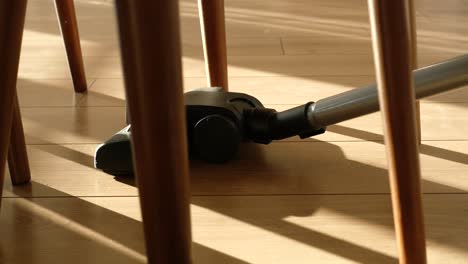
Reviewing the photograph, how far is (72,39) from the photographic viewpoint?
1.35 m

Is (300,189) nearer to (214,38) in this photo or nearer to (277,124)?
(277,124)

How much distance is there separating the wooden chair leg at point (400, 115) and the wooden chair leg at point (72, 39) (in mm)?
871

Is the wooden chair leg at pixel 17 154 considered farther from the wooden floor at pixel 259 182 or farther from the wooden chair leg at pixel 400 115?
the wooden chair leg at pixel 400 115

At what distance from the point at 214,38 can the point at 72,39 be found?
379mm

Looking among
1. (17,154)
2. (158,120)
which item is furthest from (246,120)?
(158,120)

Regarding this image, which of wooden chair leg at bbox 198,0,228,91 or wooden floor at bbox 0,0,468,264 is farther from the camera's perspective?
wooden chair leg at bbox 198,0,228,91

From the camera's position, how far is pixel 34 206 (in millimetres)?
899

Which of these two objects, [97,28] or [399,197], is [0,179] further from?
[97,28]

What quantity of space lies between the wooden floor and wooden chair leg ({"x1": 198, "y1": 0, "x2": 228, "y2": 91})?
15cm

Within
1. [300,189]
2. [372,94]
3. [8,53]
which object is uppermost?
[8,53]

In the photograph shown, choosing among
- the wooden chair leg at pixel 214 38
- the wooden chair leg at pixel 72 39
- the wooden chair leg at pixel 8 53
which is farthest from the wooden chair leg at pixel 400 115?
the wooden chair leg at pixel 72 39

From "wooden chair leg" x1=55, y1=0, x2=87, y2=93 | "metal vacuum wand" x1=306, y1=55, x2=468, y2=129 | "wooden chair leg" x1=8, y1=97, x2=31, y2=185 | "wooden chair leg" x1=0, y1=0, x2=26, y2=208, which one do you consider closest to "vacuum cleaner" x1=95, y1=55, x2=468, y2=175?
"metal vacuum wand" x1=306, y1=55, x2=468, y2=129

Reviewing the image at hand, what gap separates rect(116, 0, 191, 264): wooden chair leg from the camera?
45 centimetres

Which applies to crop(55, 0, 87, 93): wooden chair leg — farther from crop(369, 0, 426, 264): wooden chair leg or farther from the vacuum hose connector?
crop(369, 0, 426, 264): wooden chair leg
